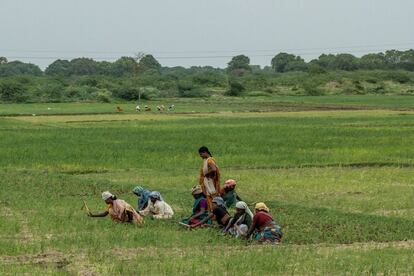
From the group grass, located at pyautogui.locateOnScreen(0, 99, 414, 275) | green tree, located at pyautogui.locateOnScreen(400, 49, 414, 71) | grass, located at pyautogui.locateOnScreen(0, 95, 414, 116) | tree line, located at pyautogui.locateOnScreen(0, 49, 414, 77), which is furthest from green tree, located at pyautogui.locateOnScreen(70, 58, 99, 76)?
grass, located at pyautogui.locateOnScreen(0, 99, 414, 275)

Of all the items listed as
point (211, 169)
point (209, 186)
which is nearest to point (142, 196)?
point (209, 186)

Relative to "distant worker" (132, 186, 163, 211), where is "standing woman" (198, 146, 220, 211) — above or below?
above

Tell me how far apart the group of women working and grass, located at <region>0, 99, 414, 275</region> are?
11.1 inches

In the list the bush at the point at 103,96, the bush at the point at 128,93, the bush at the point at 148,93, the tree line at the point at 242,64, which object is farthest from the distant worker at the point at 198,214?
the tree line at the point at 242,64

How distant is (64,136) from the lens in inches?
1278

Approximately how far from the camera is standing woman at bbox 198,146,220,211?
13.4m

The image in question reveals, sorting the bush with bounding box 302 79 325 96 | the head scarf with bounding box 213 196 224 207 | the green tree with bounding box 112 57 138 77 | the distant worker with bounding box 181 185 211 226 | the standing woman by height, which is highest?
the standing woman

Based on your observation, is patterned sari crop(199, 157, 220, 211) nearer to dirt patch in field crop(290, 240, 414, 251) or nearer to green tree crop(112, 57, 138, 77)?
dirt patch in field crop(290, 240, 414, 251)

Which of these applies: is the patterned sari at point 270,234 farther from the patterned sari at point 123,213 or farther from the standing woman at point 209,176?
the patterned sari at point 123,213

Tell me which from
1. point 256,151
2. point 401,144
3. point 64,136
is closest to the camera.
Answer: point 256,151

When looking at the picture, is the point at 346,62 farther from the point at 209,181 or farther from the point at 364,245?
the point at 364,245

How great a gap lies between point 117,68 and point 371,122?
11105cm

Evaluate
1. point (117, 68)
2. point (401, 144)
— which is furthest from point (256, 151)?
point (117, 68)

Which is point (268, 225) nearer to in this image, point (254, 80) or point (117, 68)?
point (254, 80)
